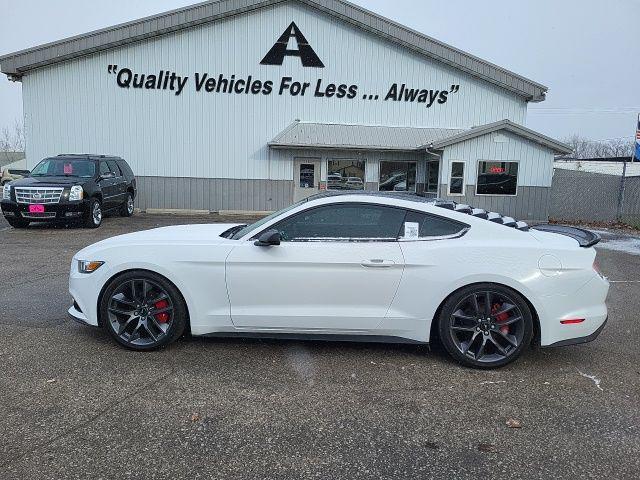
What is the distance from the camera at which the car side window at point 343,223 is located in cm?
429

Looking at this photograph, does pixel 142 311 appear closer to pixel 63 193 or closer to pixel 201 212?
pixel 63 193

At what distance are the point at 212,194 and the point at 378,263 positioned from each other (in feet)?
49.8

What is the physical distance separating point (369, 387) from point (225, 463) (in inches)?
53.4

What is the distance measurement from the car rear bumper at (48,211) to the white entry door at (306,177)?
27.1 ft

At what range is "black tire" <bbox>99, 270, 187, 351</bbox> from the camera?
4297 mm

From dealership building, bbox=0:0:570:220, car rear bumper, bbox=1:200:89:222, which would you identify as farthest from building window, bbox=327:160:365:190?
car rear bumper, bbox=1:200:89:222

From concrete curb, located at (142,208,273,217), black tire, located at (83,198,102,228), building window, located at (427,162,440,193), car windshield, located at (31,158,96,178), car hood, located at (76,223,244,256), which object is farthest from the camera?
concrete curb, located at (142,208,273,217)

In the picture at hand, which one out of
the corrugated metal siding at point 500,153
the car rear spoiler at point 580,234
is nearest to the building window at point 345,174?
the corrugated metal siding at point 500,153

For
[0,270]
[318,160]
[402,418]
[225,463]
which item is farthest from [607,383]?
[318,160]

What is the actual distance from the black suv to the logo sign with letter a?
24.0 feet

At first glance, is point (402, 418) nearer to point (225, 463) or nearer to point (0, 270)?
point (225, 463)

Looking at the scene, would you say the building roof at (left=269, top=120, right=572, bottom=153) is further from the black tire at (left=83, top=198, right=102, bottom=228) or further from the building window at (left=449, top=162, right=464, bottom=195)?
the black tire at (left=83, top=198, right=102, bottom=228)

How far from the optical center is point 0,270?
7.76 metres

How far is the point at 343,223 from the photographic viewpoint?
14.2 feet
